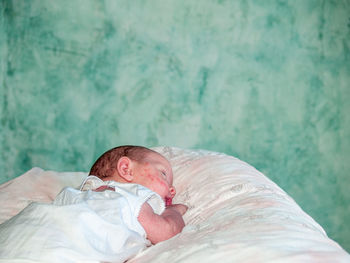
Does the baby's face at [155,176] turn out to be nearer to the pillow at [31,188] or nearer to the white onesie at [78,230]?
the white onesie at [78,230]

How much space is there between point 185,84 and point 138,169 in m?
0.91

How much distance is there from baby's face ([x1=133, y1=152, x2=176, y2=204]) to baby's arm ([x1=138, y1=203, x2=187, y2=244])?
164mm

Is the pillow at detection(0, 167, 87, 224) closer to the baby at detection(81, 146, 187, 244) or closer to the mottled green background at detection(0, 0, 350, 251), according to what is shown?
the baby at detection(81, 146, 187, 244)

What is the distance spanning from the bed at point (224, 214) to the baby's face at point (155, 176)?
81 mm

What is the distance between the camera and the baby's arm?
1.34m

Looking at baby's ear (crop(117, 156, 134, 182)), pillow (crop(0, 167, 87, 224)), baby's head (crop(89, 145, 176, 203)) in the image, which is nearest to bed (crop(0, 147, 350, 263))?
pillow (crop(0, 167, 87, 224))

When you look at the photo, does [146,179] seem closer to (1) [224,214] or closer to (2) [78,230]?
(1) [224,214]

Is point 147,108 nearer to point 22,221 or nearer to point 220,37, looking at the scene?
point 220,37

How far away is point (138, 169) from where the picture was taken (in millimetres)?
1598

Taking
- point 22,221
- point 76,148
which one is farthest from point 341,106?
point 22,221

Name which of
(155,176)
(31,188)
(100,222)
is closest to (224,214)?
(155,176)

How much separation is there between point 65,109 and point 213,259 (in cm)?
150

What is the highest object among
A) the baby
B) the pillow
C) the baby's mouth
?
the baby

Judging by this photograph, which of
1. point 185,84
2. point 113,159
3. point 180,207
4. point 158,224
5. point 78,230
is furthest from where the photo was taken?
point 185,84
